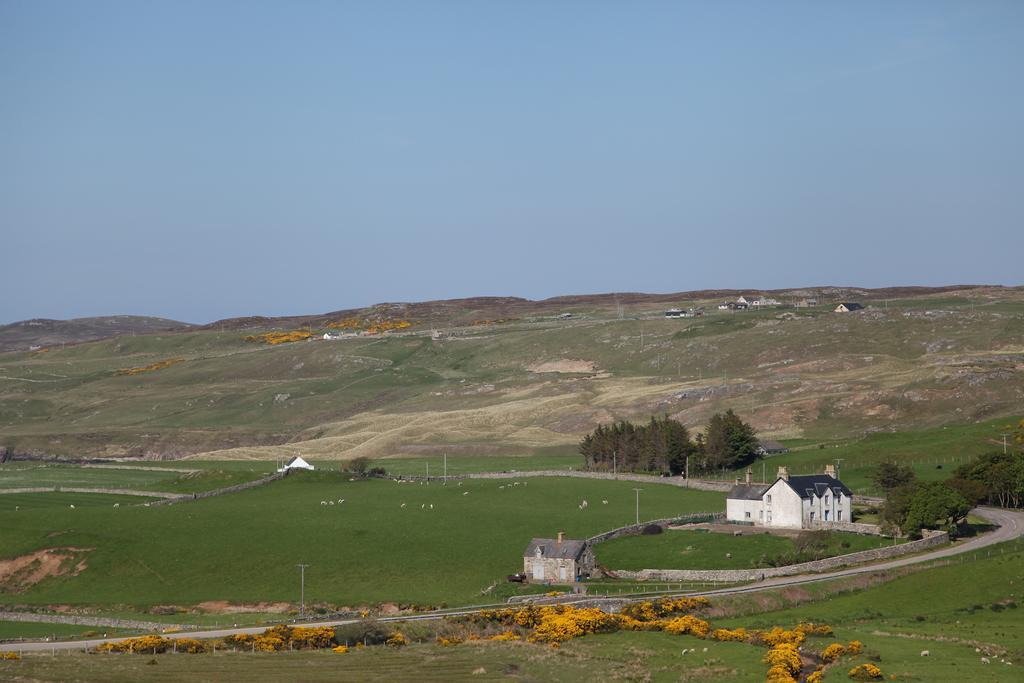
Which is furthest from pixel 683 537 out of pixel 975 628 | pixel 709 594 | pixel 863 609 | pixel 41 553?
pixel 41 553

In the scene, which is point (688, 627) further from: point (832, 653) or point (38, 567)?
point (38, 567)

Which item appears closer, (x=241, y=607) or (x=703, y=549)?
(x=241, y=607)

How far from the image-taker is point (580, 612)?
6862cm

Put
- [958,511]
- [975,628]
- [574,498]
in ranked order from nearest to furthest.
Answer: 1. [975,628]
2. [958,511]
3. [574,498]

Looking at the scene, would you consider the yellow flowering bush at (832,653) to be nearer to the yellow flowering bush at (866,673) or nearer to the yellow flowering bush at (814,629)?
the yellow flowering bush at (866,673)

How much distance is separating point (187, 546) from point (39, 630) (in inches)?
938

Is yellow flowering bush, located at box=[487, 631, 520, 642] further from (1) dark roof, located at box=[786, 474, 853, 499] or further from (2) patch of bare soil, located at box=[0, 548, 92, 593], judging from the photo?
(2) patch of bare soil, located at box=[0, 548, 92, 593]

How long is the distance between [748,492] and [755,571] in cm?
2126

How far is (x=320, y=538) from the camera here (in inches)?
4038

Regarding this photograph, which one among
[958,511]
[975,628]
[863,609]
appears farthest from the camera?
[958,511]

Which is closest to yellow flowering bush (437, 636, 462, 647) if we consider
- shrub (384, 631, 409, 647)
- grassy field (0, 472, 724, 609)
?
shrub (384, 631, 409, 647)

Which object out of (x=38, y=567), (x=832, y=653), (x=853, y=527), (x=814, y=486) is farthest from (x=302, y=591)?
(x=814, y=486)

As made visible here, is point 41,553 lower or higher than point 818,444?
lower

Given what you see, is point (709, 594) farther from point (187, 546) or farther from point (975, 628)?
point (187, 546)
